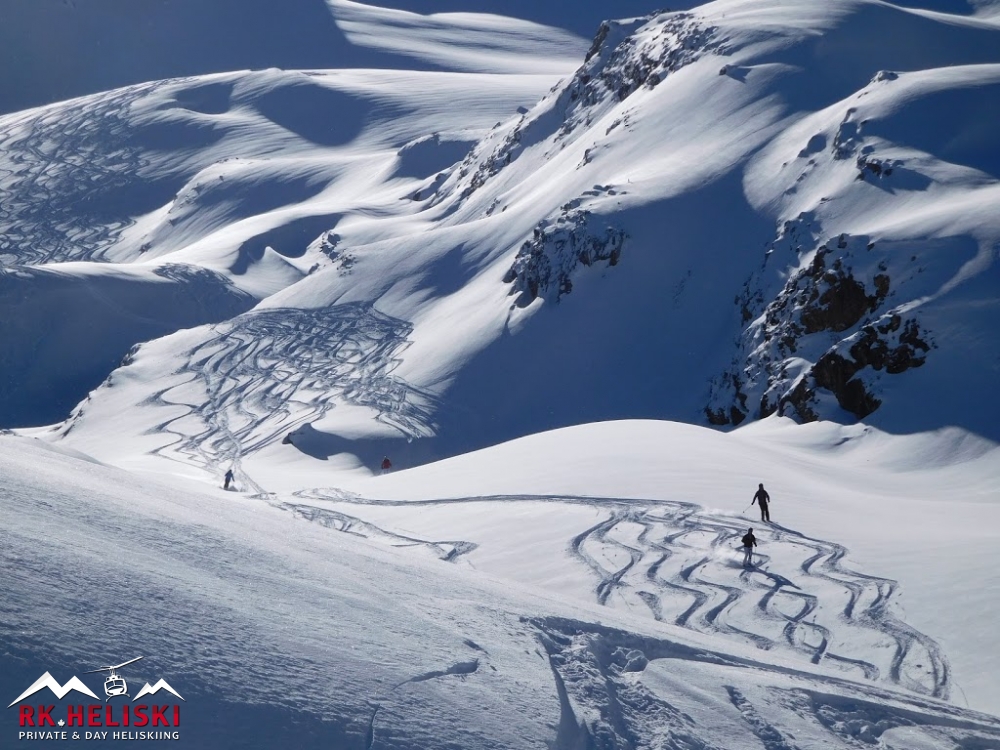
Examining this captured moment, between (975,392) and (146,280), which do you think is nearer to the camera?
(975,392)

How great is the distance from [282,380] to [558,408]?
34.7 ft

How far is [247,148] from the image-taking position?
84438mm

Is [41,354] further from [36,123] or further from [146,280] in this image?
[36,123]

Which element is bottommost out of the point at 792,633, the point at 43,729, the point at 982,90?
the point at 792,633

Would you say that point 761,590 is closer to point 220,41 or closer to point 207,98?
point 207,98

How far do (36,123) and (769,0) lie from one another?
212ft

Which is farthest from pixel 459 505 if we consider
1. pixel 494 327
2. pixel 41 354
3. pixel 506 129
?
pixel 506 129

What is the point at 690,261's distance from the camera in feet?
124

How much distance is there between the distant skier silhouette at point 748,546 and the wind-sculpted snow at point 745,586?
92 mm

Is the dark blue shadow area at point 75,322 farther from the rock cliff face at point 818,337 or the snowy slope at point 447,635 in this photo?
the snowy slope at point 447,635

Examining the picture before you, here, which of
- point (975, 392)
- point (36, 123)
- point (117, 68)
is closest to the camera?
point (975, 392)

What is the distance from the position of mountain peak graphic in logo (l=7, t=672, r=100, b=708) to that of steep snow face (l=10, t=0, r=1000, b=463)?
2322cm

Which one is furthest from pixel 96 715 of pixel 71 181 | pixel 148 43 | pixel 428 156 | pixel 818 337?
pixel 148 43

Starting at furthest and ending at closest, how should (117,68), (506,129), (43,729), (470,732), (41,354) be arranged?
(117,68)
(506,129)
(41,354)
(470,732)
(43,729)
